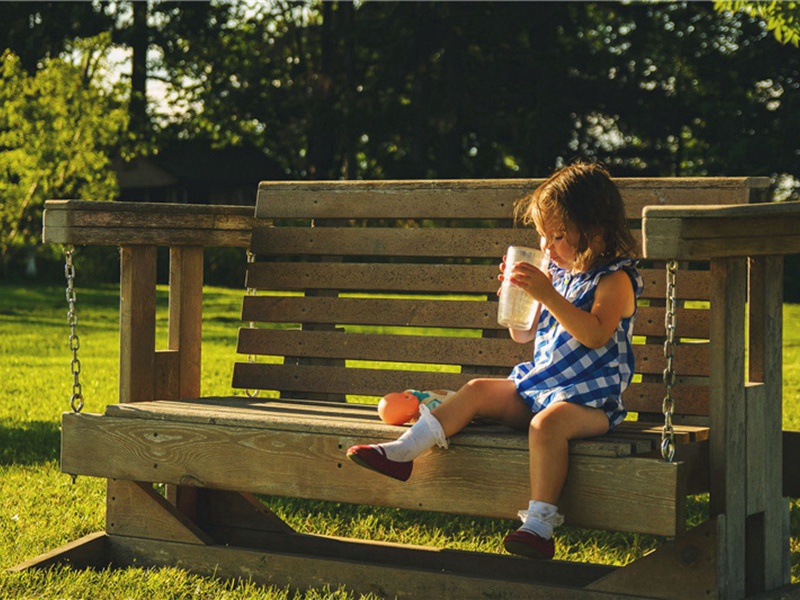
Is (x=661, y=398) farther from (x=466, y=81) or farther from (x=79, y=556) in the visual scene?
(x=466, y=81)

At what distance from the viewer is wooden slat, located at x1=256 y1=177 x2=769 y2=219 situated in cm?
418

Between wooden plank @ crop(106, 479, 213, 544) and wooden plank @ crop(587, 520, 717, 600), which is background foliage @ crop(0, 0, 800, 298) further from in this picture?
wooden plank @ crop(587, 520, 717, 600)

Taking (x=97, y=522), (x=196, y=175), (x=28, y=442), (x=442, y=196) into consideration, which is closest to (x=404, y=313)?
(x=442, y=196)

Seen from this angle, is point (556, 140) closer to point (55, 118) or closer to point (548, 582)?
point (55, 118)

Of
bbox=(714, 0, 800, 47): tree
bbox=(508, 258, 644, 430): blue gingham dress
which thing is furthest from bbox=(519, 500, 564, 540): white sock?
bbox=(714, 0, 800, 47): tree

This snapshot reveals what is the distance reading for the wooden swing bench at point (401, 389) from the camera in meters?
3.54

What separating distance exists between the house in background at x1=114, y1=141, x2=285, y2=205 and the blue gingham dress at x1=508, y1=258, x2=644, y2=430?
139ft

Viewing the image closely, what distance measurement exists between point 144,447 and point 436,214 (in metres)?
1.36

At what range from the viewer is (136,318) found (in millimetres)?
4625

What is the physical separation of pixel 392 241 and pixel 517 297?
3.80ft

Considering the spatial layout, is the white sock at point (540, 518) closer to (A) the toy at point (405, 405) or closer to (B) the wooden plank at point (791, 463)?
(A) the toy at point (405, 405)

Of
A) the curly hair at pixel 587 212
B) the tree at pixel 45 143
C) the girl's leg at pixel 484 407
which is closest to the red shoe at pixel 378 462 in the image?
the girl's leg at pixel 484 407

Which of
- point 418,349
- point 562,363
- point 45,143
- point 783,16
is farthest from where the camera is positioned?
point 45,143

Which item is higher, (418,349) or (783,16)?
(783,16)
